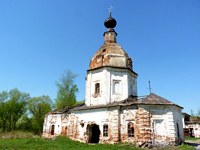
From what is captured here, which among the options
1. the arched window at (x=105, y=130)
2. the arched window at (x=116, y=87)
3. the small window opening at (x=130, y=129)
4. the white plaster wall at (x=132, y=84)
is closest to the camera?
the small window opening at (x=130, y=129)

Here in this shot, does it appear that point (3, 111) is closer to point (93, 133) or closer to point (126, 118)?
point (93, 133)

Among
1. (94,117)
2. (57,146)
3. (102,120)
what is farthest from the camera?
(94,117)

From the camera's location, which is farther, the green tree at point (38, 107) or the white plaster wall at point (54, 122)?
the green tree at point (38, 107)

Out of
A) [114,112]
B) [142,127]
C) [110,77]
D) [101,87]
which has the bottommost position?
[142,127]

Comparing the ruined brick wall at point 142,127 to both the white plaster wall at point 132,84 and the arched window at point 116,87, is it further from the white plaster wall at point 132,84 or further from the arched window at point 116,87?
the white plaster wall at point 132,84

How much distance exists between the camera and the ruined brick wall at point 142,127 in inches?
588

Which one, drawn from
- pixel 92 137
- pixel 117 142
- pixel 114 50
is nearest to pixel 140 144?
pixel 117 142

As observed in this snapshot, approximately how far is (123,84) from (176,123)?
6053 mm

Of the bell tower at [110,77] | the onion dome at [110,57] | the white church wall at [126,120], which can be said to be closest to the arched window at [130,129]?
the white church wall at [126,120]

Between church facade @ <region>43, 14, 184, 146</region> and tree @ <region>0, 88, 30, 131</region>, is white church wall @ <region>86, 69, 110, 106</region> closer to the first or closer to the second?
church facade @ <region>43, 14, 184, 146</region>

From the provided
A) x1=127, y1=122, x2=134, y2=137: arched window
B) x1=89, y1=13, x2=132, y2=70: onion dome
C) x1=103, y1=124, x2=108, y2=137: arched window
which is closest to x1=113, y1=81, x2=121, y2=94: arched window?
x1=89, y1=13, x2=132, y2=70: onion dome

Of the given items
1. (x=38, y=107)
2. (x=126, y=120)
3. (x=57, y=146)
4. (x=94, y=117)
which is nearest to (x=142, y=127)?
(x=126, y=120)

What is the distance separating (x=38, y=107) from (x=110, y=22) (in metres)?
25.9

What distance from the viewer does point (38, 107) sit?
40.1 meters
